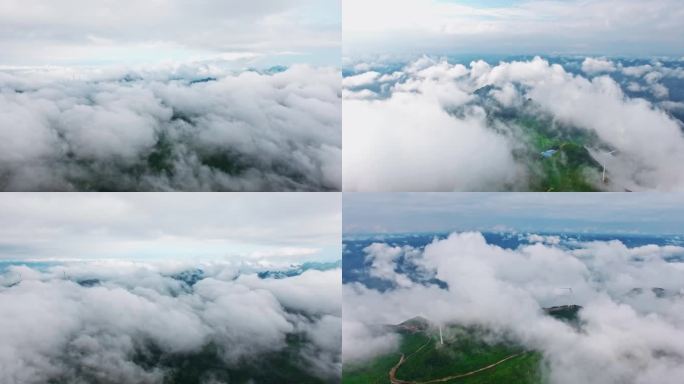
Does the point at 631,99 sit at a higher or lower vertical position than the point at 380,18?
lower

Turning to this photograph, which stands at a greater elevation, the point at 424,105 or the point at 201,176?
the point at 424,105

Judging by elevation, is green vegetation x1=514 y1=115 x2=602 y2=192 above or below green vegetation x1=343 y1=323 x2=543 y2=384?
above

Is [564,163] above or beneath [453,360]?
above

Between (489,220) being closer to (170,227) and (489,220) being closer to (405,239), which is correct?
(405,239)

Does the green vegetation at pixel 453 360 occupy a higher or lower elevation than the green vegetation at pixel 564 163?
lower

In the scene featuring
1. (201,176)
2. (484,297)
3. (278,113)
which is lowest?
(484,297)

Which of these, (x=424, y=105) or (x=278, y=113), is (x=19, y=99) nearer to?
(x=278, y=113)

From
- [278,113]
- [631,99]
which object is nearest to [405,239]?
[278,113]

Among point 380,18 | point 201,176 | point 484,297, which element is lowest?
point 484,297

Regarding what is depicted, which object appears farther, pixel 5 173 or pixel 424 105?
pixel 424 105

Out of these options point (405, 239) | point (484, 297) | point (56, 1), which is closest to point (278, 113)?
point (405, 239)
